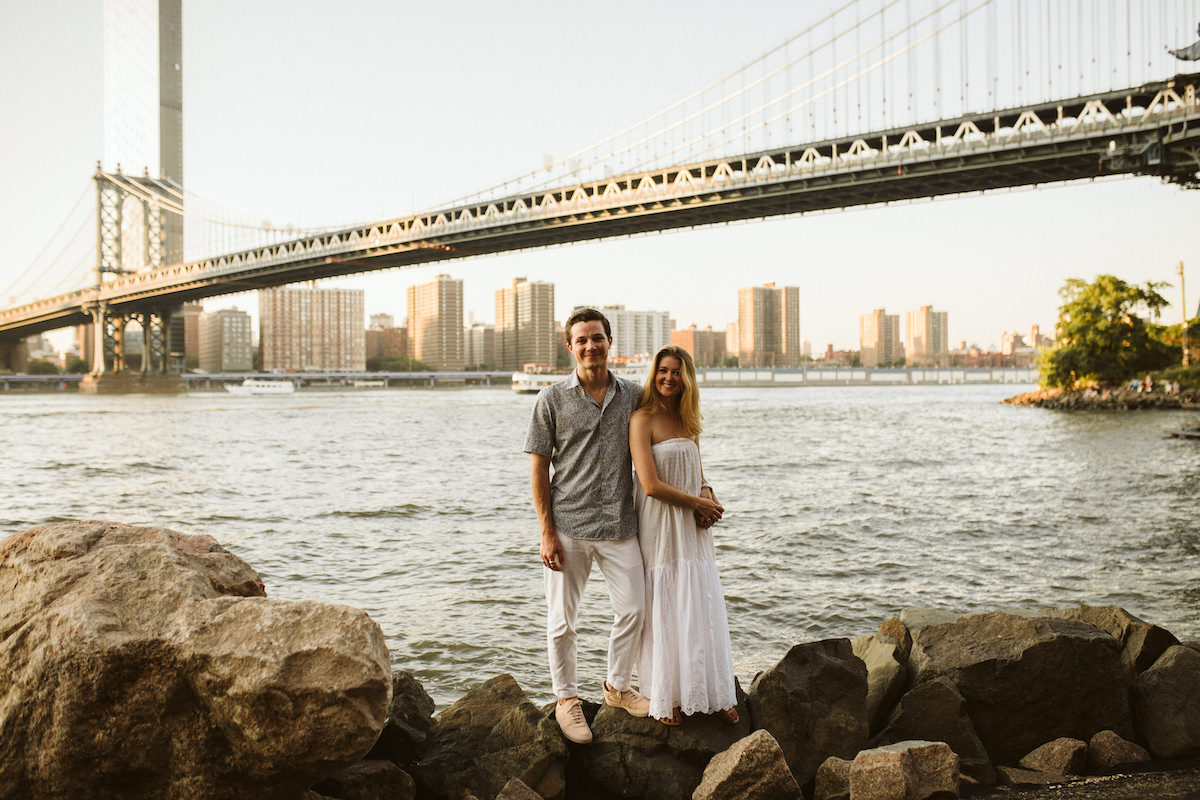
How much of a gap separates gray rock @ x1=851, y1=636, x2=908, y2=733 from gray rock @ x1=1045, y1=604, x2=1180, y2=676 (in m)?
0.94

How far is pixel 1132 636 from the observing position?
4066 mm

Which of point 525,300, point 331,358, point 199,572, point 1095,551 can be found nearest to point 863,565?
point 1095,551

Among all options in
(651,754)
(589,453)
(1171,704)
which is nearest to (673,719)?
(651,754)

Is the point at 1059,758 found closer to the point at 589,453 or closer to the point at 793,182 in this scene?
the point at 589,453

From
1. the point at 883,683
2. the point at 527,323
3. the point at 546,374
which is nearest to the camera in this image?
the point at 883,683

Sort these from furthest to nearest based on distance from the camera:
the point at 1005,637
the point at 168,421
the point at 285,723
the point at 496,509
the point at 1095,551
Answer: the point at 168,421 → the point at 496,509 → the point at 1095,551 → the point at 1005,637 → the point at 285,723

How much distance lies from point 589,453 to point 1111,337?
45773 millimetres

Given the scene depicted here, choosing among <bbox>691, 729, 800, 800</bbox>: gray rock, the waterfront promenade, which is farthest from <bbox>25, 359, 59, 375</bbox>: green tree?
<bbox>691, 729, 800, 800</bbox>: gray rock

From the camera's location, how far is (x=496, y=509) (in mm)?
11422

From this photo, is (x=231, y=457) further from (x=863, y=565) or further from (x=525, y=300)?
(x=525, y=300)

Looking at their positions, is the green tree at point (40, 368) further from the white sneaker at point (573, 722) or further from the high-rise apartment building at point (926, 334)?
the high-rise apartment building at point (926, 334)

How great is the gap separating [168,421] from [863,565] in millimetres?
29270

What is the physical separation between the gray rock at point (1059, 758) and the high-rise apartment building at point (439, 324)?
110 metres

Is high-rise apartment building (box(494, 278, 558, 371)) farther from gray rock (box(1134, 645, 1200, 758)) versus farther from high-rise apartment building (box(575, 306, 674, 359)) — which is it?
gray rock (box(1134, 645, 1200, 758))
